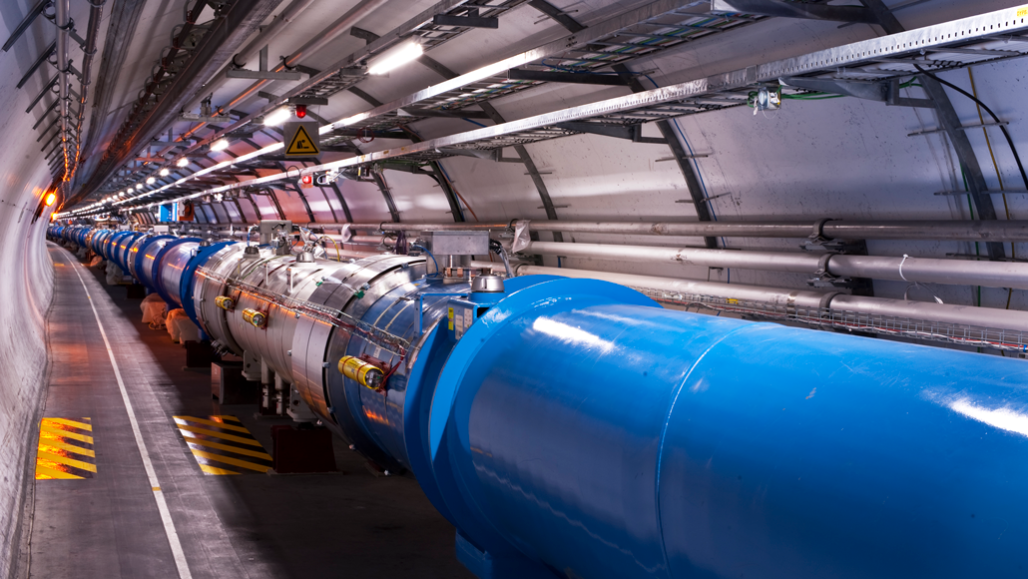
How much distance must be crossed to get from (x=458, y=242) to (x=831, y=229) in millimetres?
3938

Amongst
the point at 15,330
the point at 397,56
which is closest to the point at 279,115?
the point at 15,330

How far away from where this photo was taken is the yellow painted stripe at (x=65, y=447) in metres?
7.15

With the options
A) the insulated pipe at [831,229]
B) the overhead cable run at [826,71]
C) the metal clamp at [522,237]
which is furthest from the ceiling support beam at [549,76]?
the metal clamp at [522,237]

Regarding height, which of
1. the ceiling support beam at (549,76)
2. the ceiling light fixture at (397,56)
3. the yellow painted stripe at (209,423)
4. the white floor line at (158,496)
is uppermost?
the ceiling light fixture at (397,56)

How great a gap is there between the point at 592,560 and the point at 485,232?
1.96 metres

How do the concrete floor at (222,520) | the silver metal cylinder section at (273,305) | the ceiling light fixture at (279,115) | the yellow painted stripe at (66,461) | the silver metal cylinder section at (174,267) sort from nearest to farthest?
the concrete floor at (222,520) < the silver metal cylinder section at (273,305) < the yellow painted stripe at (66,461) < the ceiling light fixture at (279,115) < the silver metal cylinder section at (174,267)

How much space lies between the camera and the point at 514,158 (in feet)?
36.2

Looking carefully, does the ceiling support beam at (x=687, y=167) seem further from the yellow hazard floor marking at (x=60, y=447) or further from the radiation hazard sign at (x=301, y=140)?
the yellow hazard floor marking at (x=60, y=447)

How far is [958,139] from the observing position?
5816mm

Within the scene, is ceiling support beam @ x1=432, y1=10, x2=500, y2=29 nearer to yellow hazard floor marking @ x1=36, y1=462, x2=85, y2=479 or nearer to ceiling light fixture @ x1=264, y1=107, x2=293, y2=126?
yellow hazard floor marking @ x1=36, y1=462, x2=85, y2=479

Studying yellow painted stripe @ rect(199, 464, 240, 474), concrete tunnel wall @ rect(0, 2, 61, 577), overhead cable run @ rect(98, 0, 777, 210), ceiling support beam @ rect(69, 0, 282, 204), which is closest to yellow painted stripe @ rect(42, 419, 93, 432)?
concrete tunnel wall @ rect(0, 2, 61, 577)

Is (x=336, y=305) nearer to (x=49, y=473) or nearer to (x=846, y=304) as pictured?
(x=49, y=473)

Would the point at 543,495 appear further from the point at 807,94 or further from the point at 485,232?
the point at 807,94

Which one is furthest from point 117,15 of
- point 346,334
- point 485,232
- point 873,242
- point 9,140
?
point 873,242
